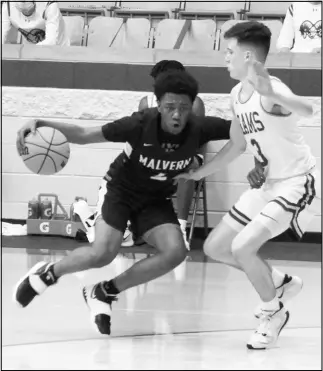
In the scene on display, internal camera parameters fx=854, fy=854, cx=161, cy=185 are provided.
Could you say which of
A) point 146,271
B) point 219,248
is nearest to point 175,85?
point 219,248

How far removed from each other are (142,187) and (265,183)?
2.26 ft

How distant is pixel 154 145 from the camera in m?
4.57

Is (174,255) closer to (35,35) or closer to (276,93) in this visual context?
(276,93)

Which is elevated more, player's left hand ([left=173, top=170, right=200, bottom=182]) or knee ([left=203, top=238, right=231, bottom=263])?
player's left hand ([left=173, top=170, right=200, bottom=182])

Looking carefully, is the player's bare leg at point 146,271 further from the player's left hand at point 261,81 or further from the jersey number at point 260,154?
the player's left hand at point 261,81

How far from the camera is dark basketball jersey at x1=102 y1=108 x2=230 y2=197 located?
180 inches

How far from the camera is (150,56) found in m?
8.88

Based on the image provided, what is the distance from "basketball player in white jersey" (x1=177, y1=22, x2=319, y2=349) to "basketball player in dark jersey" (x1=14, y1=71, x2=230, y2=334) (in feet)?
0.86

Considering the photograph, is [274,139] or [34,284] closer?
[274,139]

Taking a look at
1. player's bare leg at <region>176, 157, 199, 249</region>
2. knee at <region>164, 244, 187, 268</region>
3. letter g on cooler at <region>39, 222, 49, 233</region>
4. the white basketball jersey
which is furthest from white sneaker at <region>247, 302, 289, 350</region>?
letter g on cooler at <region>39, 222, 49, 233</region>

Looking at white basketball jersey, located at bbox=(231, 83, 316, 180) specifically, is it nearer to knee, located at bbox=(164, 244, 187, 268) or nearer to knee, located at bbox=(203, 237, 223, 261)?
knee, located at bbox=(203, 237, 223, 261)

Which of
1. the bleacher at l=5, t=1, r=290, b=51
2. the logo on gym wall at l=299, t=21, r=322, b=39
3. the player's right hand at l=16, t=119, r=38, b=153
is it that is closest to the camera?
the player's right hand at l=16, t=119, r=38, b=153

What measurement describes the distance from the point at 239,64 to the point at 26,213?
205 inches

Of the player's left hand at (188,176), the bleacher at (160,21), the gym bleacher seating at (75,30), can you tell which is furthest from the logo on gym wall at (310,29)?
the player's left hand at (188,176)
